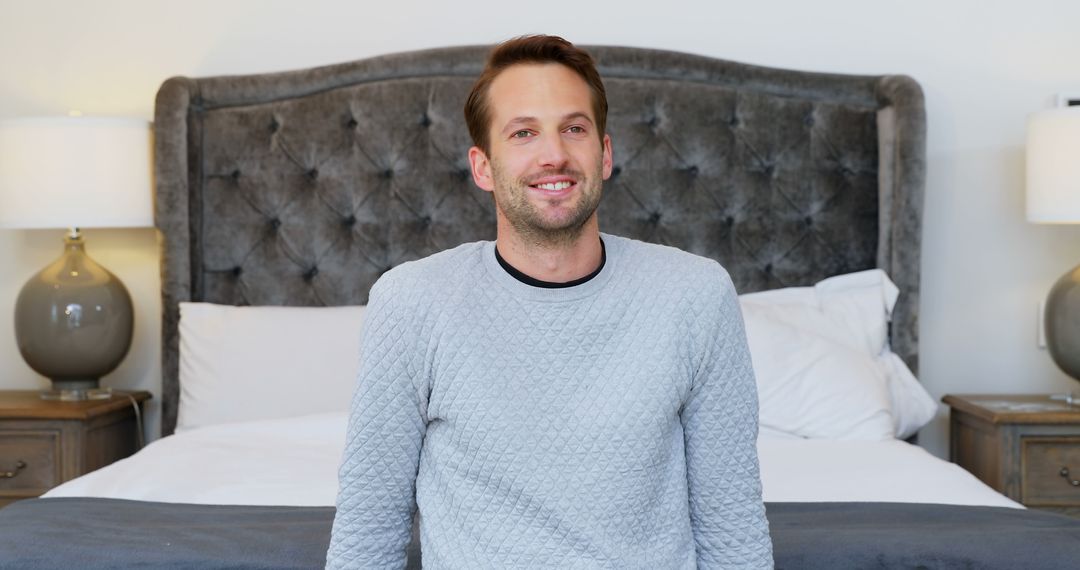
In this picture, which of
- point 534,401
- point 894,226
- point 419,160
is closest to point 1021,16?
point 894,226

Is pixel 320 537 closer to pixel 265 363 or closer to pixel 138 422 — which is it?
pixel 265 363

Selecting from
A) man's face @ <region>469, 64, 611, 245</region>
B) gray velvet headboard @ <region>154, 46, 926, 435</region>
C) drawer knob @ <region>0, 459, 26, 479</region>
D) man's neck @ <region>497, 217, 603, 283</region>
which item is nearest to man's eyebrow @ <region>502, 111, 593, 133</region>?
man's face @ <region>469, 64, 611, 245</region>

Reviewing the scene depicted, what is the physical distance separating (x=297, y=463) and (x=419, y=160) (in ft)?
3.21

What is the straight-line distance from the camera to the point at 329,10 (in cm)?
317

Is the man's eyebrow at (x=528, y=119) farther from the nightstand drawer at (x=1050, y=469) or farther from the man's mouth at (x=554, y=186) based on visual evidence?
the nightstand drawer at (x=1050, y=469)

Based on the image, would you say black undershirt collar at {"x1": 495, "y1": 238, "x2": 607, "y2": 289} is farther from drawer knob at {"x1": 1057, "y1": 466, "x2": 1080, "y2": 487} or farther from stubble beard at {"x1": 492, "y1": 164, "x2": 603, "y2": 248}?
drawer knob at {"x1": 1057, "y1": 466, "x2": 1080, "y2": 487}

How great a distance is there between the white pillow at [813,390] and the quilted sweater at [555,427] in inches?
44.1

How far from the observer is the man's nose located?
143 centimetres

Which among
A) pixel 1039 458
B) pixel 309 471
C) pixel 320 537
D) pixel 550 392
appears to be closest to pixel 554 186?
pixel 550 392

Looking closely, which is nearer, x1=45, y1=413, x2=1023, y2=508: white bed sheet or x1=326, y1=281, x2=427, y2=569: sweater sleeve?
x1=326, y1=281, x2=427, y2=569: sweater sleeve

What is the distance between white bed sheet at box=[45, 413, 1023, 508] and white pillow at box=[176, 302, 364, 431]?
0.14 metres

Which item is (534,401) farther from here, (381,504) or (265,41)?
(265,41)

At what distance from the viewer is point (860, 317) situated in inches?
113

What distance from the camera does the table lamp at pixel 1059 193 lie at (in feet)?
8.97
